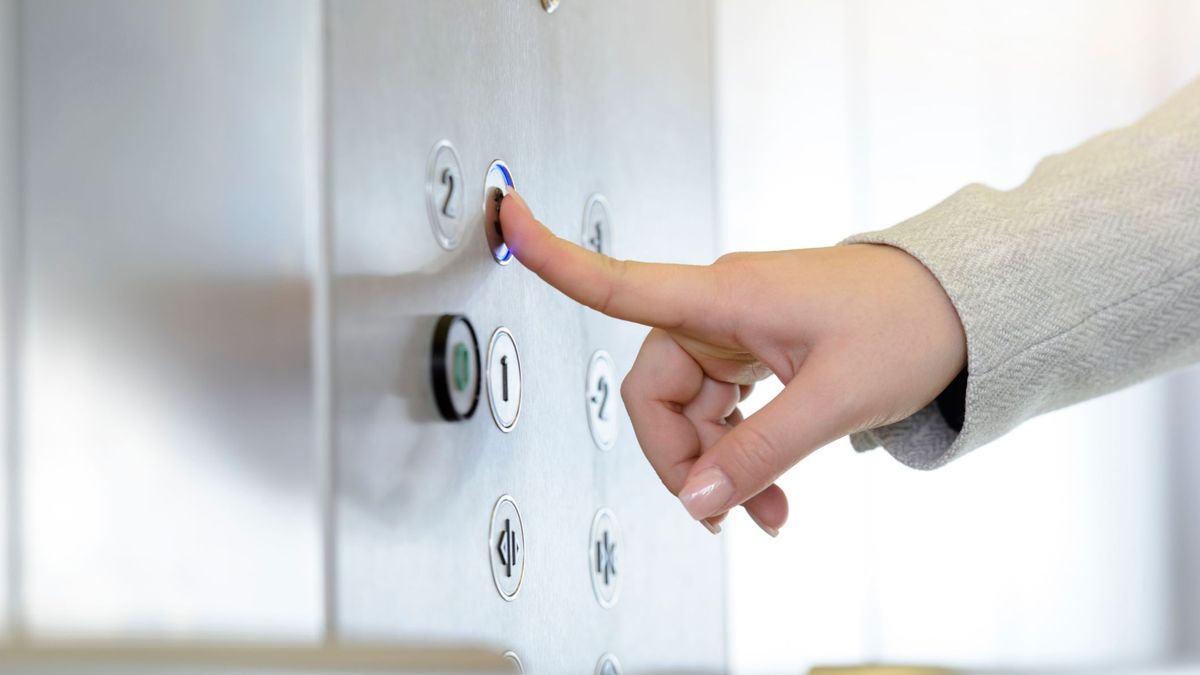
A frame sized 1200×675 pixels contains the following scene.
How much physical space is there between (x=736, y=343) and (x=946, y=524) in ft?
1.76

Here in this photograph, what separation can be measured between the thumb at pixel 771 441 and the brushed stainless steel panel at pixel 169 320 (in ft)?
0.51

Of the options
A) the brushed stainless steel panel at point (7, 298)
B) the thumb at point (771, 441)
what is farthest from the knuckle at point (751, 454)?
the brushed stainless steel panel at point (7, 298)

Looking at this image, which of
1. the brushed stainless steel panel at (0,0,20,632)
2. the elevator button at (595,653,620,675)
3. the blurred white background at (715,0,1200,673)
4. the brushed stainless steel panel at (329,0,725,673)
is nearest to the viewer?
the brushed stainless steel panel at (0,0,20,632)

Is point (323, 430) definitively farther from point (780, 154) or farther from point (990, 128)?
point (990, 128)

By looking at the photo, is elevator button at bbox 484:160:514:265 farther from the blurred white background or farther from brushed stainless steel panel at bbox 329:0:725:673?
the blurred white background

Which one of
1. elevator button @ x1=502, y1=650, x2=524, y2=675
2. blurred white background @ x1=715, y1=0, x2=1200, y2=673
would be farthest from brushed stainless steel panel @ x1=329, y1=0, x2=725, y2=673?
blurred white background @ x1=715, y1=0, x2=1200, y2=673

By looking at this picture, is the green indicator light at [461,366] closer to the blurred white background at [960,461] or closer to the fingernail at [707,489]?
the fingernail at [707,489]

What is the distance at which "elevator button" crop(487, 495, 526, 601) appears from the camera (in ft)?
1.42

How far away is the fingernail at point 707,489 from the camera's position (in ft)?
1.38

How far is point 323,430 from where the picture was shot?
0.32m

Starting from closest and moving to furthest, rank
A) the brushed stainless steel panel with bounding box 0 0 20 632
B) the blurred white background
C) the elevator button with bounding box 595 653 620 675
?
the brushed stainless steel panel with bounding box 0 0 20 632 < the elevator button with bounding box 595 653 620 675 < the blurred white background

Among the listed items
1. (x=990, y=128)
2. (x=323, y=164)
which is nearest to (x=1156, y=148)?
(x=323, y=164)

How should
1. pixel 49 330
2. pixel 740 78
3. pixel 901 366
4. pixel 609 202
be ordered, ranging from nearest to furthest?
pixel 49 330, pixel 901 366, pixel 609 202, pixel 740 78

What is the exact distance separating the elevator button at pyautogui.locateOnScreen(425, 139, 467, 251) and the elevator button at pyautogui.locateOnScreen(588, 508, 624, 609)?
0.19 m
